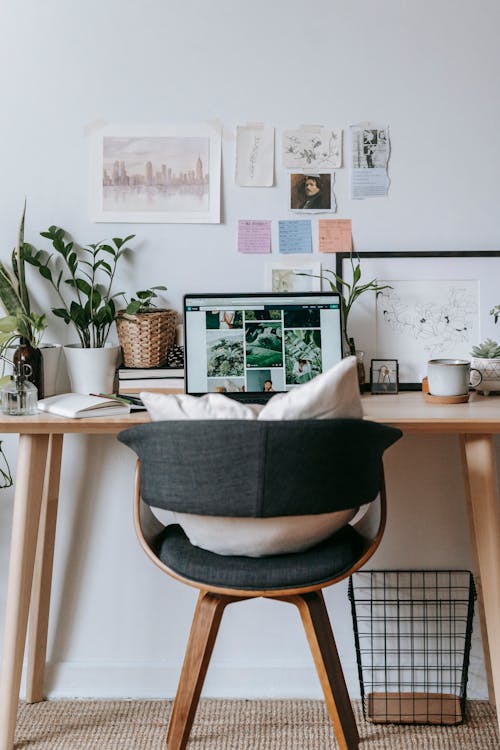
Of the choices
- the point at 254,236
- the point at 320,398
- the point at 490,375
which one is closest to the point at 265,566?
the point at 320,398

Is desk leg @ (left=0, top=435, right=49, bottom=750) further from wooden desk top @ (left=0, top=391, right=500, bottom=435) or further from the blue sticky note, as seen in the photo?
the blue sticky note

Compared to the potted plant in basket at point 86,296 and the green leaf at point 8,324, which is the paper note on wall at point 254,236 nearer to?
the potted plant in basket at point 86,296

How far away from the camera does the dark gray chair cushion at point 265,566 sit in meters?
1.44

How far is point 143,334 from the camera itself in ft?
6.73

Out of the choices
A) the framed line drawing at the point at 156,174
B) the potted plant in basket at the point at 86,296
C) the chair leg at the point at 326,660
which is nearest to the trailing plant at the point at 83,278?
the potted plant in basket at the point at 86,296

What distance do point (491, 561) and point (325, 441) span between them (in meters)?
0.62

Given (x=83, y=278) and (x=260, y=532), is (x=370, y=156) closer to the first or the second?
(x=83, y=278)

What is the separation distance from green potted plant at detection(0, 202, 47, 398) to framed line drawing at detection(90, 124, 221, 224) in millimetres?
248

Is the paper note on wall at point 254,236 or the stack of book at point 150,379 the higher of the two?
the paper note on wall at point 254,236

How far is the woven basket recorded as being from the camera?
6.73 feet

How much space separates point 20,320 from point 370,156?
104 cm

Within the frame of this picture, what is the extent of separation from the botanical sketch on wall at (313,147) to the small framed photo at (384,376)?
56 cm

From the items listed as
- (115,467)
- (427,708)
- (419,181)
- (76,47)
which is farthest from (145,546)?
(76,47)

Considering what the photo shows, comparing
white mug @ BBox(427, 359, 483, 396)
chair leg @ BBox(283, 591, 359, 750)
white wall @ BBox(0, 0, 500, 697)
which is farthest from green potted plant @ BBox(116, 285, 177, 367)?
chair leg @ BBox(283, 591, 359, 750)
